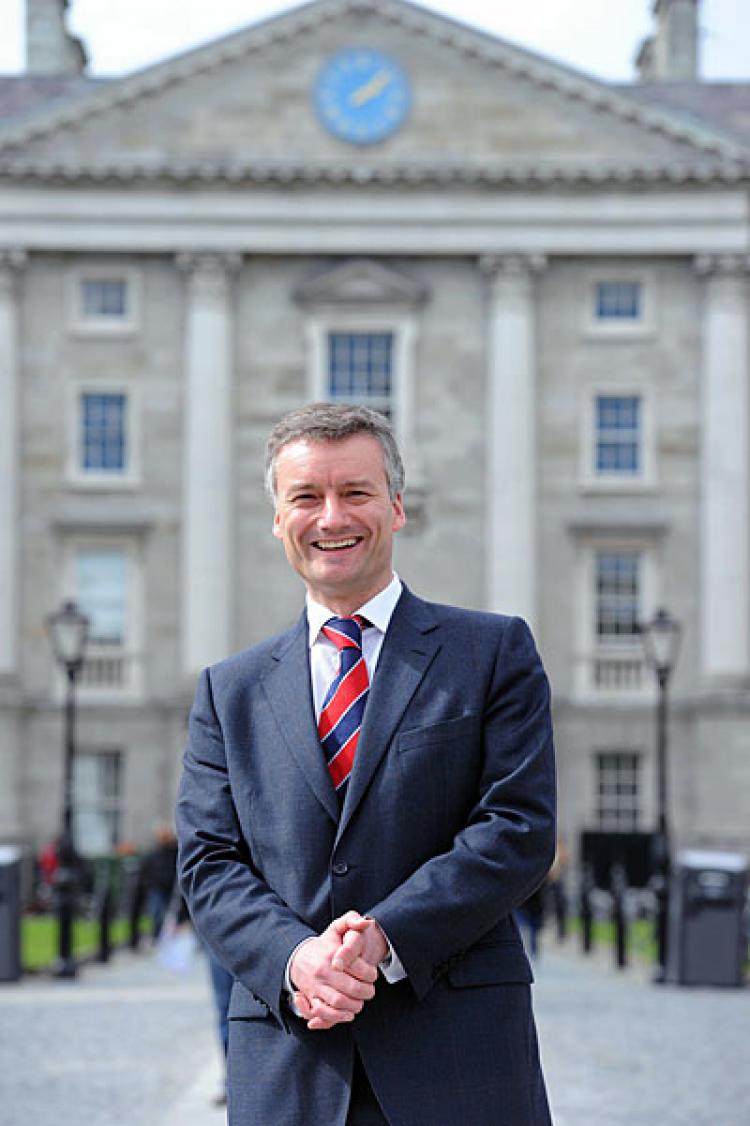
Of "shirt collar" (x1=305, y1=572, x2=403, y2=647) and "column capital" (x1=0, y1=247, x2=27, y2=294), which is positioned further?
"column capital" (x1=0, y1=247, x2=27, y2=294)

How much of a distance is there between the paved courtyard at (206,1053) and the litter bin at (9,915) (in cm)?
23

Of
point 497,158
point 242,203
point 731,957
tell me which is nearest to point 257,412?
point 242,203

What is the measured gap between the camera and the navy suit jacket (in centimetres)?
480

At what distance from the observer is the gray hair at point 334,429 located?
5.13 metres

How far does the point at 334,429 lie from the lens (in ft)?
16.8

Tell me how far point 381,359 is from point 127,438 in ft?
18.5

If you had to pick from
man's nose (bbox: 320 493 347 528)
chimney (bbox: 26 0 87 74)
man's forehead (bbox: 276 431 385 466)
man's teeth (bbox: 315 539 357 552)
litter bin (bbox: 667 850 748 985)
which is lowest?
litter bin (bbox: 667 850 748 985)

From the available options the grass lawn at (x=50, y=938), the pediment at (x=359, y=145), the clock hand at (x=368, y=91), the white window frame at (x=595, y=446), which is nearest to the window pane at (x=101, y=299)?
the pediment at (x=359, y=145)

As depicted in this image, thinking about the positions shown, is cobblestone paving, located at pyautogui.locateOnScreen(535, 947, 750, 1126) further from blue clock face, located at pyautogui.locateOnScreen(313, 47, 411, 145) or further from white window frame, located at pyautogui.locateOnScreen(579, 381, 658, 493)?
blue clock face, located at pyautogui.locateOnScreen(313, 47, 411, 145)

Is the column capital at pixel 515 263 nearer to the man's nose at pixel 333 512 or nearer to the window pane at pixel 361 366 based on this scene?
the window pane at pixel 361 366

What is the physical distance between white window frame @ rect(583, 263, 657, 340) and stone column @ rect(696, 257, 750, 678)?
1.16 m

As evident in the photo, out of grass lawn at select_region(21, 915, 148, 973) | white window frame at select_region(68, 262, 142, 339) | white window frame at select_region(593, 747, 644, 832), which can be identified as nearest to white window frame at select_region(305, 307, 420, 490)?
white window frame at select_region(68, 262, 142, 339)

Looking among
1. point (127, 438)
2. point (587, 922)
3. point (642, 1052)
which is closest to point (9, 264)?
point (127, 438)

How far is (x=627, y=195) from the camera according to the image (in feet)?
149
